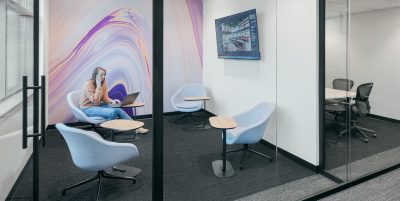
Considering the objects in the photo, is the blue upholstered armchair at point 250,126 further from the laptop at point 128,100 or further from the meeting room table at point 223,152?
the laptop at point 128,100

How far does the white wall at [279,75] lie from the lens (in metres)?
2.88

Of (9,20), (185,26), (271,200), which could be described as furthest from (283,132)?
(9,20)

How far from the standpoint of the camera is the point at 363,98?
3.40 m

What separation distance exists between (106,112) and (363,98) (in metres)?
3.23

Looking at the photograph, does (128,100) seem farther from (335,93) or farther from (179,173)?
(335,93)

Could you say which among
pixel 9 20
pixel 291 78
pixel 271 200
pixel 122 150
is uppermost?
pixel 9 20

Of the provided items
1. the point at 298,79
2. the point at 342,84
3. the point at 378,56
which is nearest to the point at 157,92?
the point at 298,79

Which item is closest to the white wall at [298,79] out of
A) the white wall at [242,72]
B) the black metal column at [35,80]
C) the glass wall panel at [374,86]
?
the white wall at [242,72]

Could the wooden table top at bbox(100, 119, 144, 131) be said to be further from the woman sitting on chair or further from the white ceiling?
the white ceiling

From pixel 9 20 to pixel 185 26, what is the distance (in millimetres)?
1648

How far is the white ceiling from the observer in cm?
284

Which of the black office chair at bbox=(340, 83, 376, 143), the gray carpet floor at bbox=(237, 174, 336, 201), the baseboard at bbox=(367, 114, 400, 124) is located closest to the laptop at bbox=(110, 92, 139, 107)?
the gray carpet floor at bbox=(237, 174, 336, 201)

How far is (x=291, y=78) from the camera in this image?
117 inches

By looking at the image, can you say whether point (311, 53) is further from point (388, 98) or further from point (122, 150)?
point (122, 150)
